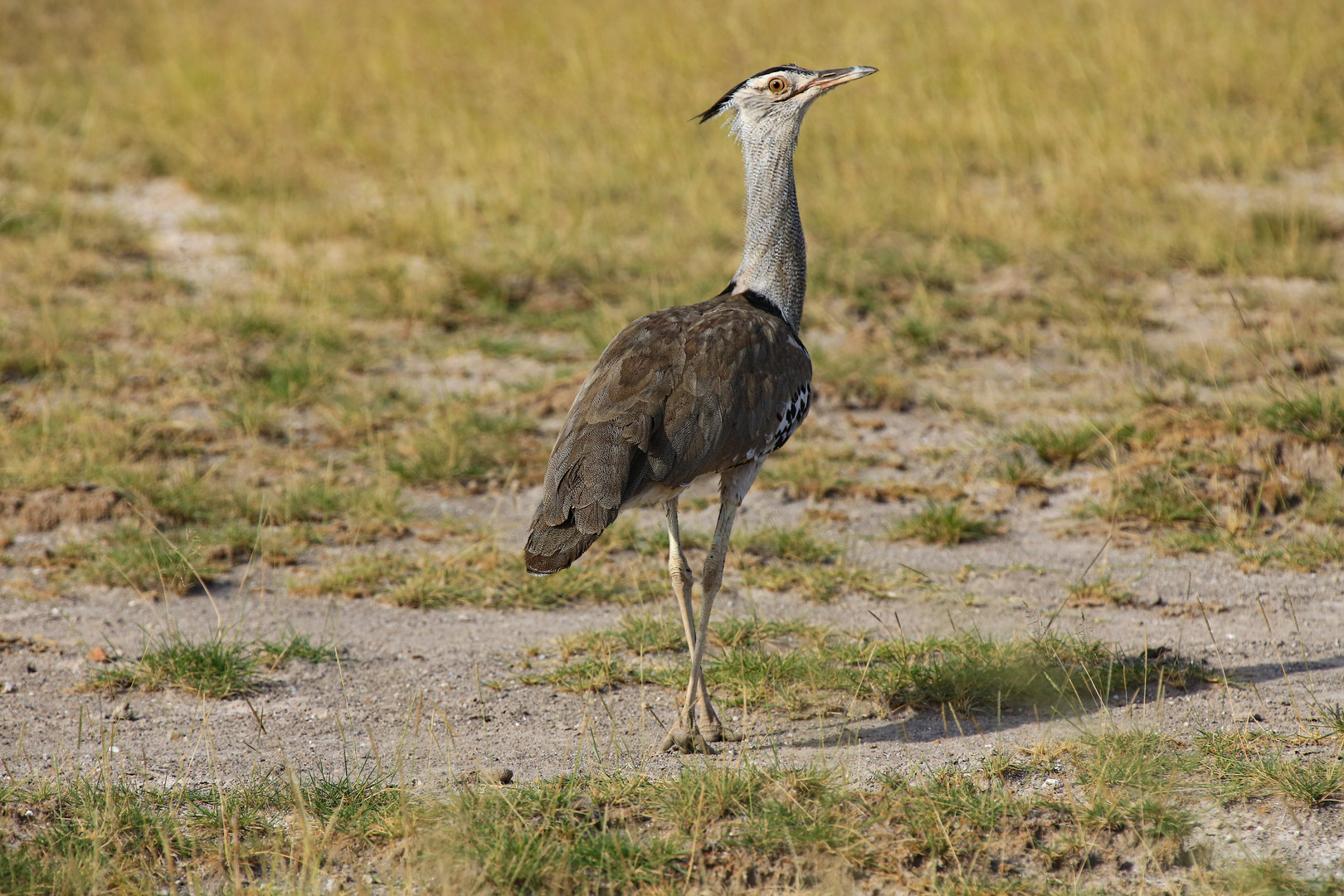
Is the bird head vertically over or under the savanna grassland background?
over

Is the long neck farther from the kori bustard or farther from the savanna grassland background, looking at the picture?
the savanna grassland background

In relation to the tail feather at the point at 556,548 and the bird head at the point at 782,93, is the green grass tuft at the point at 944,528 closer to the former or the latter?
the bird head at the point at 782,93

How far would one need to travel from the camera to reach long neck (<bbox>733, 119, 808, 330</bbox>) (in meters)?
4.18

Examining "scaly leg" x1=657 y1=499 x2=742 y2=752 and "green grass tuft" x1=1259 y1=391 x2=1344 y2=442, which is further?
"green grass tuft" x1=1259 y1=391 x2=1344 y2=442

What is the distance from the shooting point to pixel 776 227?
4180 millimetres

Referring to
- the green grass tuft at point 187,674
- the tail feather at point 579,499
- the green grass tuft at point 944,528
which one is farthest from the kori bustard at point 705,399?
the green grass tuft at point 944,528

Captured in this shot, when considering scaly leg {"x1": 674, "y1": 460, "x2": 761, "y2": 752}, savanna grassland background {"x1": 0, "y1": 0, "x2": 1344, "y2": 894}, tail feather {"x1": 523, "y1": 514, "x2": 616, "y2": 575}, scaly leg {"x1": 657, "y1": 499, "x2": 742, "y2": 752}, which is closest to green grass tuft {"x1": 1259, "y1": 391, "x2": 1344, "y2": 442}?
savanna grassland background {"x1": 0, "y1": 0, "x2": 1344, "y2": 894}

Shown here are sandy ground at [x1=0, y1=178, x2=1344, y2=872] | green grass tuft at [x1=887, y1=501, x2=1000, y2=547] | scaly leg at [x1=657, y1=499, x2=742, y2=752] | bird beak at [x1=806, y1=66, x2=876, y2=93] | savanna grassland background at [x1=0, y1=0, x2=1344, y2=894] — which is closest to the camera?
savanna grassland background at [x1=0, y1=0, x2=1344, y2=894]

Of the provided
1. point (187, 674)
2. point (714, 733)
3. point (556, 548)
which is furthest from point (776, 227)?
point (187, 674)

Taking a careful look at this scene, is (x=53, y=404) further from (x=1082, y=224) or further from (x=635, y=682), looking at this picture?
(x=1082, y=224)

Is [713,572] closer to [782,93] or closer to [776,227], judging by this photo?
[776,227]

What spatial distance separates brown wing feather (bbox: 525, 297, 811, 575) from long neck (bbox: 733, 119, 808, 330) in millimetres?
228

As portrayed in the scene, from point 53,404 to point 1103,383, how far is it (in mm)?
5032

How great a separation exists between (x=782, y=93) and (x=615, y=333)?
108 inches
